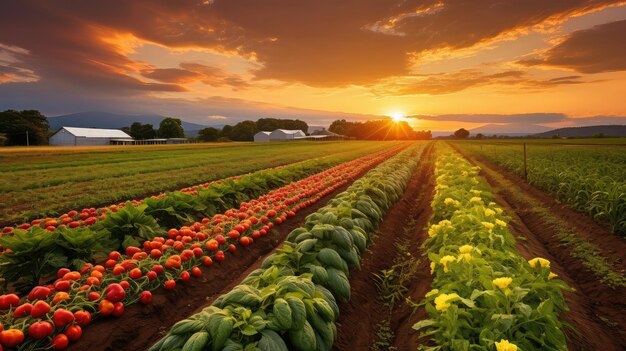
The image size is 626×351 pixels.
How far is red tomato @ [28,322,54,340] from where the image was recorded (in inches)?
144

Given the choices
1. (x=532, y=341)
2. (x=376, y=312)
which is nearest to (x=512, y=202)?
(x=376, y=312)

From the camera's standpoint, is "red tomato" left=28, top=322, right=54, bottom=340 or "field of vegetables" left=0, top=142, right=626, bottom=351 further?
"red tomato" left=28, top=322, right=54, bottom=340

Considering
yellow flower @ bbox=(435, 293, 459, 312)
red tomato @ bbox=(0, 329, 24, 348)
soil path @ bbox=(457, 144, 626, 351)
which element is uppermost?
yellow flower @ bbox=(435, 293, 459, 312)

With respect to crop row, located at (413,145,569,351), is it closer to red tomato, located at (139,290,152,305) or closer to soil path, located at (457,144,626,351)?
soil path, located at (457,144,626,351)

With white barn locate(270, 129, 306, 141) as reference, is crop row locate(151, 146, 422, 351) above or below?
below

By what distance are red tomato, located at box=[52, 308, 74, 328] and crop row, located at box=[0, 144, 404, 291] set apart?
6.57ft

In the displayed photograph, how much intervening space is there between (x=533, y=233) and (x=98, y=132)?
97134 mm

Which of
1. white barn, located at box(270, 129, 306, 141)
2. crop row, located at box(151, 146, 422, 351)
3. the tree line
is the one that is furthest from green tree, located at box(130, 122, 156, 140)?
crop row, located at box(151, 146, 422, 351)

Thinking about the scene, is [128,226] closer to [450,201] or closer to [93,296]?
[93,296]

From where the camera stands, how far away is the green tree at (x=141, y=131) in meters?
110

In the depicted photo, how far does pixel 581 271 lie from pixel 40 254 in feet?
30.9

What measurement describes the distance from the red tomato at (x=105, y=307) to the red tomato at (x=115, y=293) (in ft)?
0.22

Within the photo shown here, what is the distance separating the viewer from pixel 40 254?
5664 millimetres

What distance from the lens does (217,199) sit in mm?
10039
